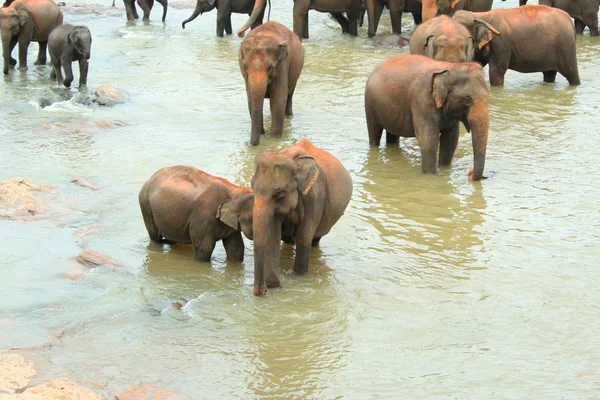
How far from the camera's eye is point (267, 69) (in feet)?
34.5

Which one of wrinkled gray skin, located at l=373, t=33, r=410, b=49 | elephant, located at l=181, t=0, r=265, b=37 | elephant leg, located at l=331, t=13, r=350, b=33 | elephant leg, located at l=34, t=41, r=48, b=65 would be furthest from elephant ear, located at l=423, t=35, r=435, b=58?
elephant leg, located at l=331, t=13, r=350, b=33

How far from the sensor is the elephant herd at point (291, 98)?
6586mm

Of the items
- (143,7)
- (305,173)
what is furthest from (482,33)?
(143,7)

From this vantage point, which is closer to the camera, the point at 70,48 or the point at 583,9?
the point at 70,48

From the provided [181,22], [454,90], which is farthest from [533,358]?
[181,22]

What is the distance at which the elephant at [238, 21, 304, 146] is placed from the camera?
10.5 metres

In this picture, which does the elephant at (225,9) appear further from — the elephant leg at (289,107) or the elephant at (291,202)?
the elephant at (291,202)

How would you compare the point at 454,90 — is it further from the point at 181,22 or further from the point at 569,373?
the point at 181,22

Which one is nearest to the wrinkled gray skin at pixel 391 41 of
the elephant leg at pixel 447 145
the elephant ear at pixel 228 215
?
the elephant leg at pixel 447 145

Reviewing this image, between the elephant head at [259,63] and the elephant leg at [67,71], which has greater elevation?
the elephant head at [259,63]

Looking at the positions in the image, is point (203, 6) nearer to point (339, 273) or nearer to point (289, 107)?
point (289, 107)

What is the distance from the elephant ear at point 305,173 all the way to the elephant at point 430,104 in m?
2.94

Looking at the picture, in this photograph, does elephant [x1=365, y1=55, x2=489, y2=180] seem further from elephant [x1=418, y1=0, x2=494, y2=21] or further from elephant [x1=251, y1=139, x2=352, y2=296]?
elephant [x1=418, y1=0, x2=494, y2=21]

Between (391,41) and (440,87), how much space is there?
859cm
